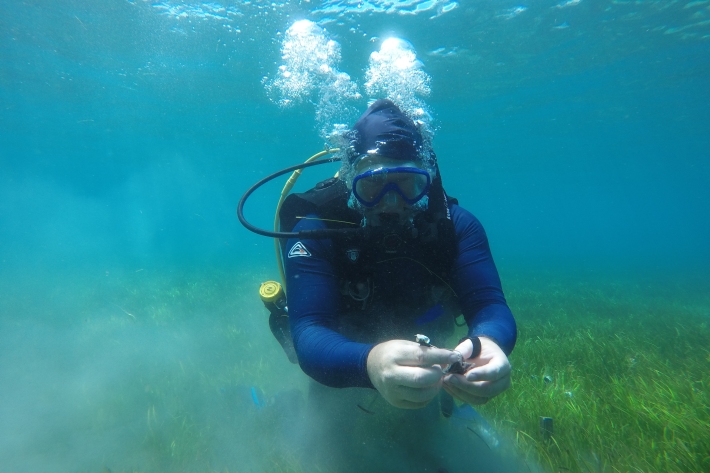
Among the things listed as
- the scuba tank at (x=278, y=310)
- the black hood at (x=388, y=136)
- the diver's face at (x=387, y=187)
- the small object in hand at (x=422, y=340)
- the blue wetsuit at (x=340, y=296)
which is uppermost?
the black hood at (x=388, y=136)

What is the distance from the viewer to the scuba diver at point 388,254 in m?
2.33

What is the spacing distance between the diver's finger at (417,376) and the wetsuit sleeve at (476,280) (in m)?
0.88

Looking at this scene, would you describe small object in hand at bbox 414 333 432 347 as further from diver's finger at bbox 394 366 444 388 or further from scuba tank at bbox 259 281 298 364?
scuba tank at bbox 259 281 298 364

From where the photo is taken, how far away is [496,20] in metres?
14.2

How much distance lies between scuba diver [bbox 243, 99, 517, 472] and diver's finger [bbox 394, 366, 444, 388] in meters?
0.78

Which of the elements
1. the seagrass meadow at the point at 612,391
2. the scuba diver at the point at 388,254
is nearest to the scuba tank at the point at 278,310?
the scuba diver at the point at 388,254

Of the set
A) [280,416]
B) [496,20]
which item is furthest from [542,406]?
[496,20]

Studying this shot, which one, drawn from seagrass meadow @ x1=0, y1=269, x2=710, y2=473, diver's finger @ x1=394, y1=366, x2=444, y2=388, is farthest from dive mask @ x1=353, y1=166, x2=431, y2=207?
seagrass meadow @ x1=0, y1=269, x2=710, y2=473

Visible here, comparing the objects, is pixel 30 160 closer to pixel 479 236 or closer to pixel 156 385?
pixel 156 385

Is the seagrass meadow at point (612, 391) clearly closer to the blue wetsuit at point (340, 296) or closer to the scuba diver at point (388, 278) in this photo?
the scuba diver at point (388, 278)

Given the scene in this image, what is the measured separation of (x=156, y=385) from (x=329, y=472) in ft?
13.6

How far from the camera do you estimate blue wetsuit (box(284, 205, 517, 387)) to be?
1.84m

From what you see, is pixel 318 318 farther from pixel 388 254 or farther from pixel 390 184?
pixel 390 184

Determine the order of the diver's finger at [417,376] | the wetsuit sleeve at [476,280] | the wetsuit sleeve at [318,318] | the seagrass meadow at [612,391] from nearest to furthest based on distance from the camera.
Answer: the diver's finger at [417,376] < the wetsuit sleeve at [318,318] < the wetsuit sleeve at [476,280] < the seagrass meadow at [612,391]
